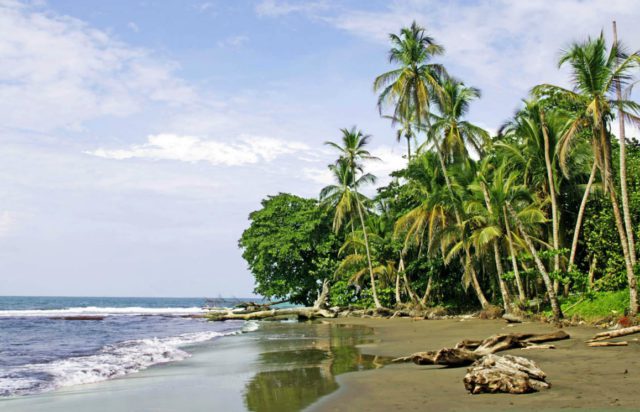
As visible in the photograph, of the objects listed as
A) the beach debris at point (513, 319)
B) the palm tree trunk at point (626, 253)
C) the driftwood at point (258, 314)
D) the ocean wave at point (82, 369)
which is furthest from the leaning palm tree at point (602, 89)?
the driftwood at point (258, 314)

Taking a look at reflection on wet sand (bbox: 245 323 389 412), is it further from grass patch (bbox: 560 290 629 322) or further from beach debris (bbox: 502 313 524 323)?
grass patch (bbox: 560 290 629 322)

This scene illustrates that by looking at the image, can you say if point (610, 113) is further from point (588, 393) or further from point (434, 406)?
point (434, 406)

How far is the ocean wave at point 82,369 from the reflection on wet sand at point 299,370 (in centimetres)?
291

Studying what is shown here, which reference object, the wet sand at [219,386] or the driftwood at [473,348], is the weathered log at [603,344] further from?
the wet sand at [219,386]

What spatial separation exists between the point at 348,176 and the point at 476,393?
101 feet

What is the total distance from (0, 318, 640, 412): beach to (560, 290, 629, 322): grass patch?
3.53 meters

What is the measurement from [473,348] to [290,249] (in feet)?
94.6

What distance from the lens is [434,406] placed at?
646 centimetres

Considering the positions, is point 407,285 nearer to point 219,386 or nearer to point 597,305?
point 597,305

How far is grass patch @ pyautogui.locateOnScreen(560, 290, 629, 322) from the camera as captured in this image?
16.2 m

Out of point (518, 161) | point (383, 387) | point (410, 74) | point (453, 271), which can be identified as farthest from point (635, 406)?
point (453, 271)

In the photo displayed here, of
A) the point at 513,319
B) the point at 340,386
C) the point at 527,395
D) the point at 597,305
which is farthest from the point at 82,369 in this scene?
the point at 597,305

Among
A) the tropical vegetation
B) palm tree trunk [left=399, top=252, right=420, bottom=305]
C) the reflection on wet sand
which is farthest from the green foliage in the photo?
the reflection on wet sand

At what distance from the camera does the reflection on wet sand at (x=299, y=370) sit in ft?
24.8
